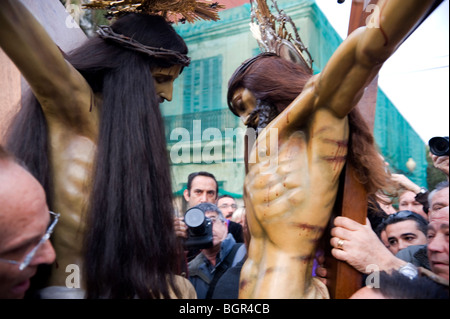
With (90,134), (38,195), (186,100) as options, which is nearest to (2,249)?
(38,195)

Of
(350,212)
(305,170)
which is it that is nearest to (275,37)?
(305,170)

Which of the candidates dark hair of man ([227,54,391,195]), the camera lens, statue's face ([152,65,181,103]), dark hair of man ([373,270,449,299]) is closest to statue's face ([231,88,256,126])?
dark hair of man ([227,54,391,195])

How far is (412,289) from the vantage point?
36.0 inches

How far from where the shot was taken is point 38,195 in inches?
37.5

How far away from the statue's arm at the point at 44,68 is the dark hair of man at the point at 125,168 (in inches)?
2.8

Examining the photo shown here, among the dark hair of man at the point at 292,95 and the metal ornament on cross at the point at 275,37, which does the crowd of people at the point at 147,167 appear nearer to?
the dark hair of man at the point at 292,95

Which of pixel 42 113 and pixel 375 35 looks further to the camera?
pixel 42 113

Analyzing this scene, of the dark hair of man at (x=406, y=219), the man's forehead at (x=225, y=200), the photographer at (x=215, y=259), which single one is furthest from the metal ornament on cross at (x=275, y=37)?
the man's forehead at (x=225, y=200)

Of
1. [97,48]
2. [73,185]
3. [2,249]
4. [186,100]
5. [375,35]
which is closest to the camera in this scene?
[2,249]

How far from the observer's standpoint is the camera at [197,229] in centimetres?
179

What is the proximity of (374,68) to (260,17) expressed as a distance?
787mm

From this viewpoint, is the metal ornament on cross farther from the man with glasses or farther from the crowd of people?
the man with glasses

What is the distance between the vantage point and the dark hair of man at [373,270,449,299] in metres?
0.91
